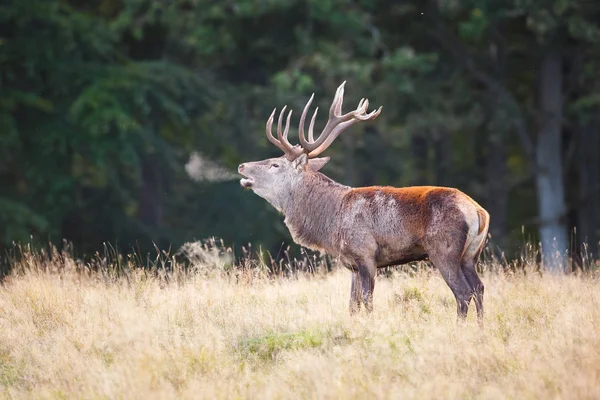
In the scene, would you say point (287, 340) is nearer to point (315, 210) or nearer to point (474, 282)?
point (474, 282)

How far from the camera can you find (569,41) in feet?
71.4

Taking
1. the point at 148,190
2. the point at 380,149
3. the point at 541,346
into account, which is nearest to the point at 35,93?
the point at 148,190

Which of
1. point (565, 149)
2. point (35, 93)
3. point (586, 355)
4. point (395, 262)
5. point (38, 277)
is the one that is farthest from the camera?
point (565, 149)

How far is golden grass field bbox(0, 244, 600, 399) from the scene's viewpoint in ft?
22.2

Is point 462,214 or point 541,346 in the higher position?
point 462,214

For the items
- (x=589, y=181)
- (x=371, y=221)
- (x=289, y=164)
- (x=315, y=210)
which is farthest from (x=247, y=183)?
(x=589, y=181)

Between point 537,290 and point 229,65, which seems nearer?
point 537,290

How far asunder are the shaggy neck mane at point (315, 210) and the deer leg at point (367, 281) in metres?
0.58

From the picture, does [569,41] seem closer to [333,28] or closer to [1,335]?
[333,28]

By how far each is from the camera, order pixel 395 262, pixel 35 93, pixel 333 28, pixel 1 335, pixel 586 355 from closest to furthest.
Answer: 1. pixel 586 355
2. pixel 1 335
3. pixel 395 262
4. pixel 35 93
5. pixel 333 28

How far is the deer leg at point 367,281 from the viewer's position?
29.5 feet

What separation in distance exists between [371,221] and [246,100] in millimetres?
13995

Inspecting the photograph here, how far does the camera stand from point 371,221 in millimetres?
9203

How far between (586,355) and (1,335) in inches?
187
